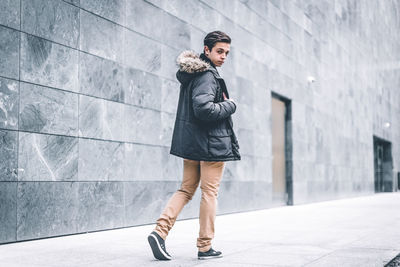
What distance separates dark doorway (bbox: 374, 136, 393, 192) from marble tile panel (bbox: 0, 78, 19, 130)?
77.4 feet

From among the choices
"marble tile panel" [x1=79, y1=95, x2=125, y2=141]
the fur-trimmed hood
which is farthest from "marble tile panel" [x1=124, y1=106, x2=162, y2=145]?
the fur-trimmed hood

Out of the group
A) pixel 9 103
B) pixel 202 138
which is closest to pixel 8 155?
pixel 9 103

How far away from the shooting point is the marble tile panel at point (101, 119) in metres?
7.20

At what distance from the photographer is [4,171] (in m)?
5.95

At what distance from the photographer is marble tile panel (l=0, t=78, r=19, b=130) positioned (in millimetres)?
5941

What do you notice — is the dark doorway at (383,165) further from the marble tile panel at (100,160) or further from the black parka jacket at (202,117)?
the black parka jacket at (202,117)

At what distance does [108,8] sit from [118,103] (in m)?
1.32

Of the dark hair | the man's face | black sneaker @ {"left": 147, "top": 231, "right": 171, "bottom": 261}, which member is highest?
the dark hair

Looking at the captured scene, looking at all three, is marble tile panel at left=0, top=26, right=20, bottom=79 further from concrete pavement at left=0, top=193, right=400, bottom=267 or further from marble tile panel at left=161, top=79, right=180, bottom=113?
marble tile panel at left=161, top=79, right=180, bottom=113

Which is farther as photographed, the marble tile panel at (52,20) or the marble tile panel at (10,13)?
A: the marble tile panel at (52,20)

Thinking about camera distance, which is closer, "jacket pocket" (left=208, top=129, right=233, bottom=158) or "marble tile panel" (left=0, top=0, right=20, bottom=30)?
"jacket pocket" (left=208, top=129, right=233, bottom=158)

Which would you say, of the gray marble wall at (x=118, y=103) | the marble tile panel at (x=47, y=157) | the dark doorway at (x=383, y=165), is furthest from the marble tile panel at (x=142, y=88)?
the dark doorway at (x=383, y=165)

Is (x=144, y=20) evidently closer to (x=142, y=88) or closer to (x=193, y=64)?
(x=142, y=88)

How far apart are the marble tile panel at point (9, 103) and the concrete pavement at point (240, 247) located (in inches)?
50.9
